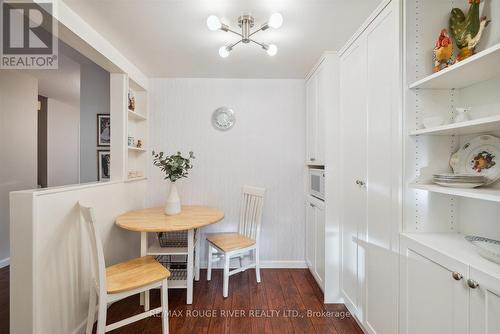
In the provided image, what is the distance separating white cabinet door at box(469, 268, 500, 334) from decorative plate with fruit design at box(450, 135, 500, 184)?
0.50 metres

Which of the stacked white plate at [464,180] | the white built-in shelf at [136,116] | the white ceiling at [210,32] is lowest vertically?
the stacked white plate at [464,180]

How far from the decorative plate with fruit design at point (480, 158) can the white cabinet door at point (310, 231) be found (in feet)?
4.63

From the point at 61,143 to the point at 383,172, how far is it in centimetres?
537

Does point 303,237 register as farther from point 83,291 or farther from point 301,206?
point 83,291

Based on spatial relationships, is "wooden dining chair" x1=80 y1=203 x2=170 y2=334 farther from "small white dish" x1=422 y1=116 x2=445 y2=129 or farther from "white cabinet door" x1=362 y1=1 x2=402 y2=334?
"small white dish" x1=422 y1=116 x2=445 y2=129

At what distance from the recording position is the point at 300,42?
2.00 m

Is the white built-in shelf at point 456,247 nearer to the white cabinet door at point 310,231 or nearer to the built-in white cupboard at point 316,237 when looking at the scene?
the built-in white cupboard at point 316,237

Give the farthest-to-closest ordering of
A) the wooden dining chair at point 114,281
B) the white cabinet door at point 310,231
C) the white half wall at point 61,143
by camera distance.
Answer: the white half wall at point 61,143
the white cabinet door at point 310,231
the wooden dining chair at point 114,281

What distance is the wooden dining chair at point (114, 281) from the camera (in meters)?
1.41

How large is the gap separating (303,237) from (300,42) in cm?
219

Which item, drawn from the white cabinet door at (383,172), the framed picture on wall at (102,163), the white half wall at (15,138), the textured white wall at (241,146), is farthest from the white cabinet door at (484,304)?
the white half wall at (15,138)

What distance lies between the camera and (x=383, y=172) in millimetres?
1412

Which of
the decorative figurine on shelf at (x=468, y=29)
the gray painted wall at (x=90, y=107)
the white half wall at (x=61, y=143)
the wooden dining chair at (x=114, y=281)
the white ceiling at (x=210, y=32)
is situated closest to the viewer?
the decorative figurine on shelf at (x=468, y=29)

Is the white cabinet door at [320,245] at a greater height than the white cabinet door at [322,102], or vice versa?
the white cabinet door at [322,102]
